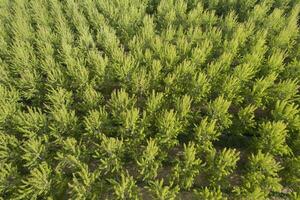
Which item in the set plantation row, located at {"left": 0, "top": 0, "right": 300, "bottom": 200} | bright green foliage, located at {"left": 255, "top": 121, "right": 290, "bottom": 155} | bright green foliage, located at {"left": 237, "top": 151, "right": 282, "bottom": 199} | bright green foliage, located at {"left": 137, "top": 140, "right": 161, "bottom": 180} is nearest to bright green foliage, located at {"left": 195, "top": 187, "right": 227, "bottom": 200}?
plantation row, located at {"left": 0, "top": 0, "right": 300, "bottom": 200}

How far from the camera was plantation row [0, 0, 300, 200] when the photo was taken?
491 cm

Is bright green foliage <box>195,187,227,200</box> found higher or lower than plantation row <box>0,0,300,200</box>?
lower

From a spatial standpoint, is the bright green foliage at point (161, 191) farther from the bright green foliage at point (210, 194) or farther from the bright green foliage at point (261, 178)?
the bright green foliage at point (261, 178)

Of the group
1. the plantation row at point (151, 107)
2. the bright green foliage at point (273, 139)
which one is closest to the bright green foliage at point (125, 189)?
the plantation row at point (151, 107)

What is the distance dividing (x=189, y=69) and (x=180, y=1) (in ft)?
10.0

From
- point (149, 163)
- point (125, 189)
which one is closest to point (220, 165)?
point (149, 163)

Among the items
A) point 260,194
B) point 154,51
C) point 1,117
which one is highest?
point 154,51

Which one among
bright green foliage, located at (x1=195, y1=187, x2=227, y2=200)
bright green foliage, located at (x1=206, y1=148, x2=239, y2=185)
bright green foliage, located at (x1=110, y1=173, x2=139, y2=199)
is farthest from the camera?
bright green foliage, located at (x1=206, y1=148, x2=239, y2=185)

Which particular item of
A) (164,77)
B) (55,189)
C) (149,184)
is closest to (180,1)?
(164,77)

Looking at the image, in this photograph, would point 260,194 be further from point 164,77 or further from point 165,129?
point 164,77

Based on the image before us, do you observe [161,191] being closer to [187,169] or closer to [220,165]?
[187,169]

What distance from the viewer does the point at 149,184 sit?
16.1ft

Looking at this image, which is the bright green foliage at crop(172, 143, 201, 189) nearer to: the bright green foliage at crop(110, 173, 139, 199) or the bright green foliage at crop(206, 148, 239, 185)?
the bright green foliage at crop(206, 148, 239, 185)

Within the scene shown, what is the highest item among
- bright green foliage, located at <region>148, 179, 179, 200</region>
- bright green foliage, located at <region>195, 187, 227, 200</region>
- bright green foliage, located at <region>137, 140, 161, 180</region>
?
bright green foliage, located at <region>137, 140, 161, 180</region>
